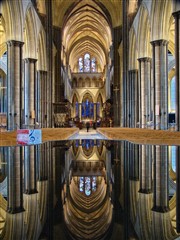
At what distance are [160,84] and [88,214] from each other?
1599 centimetres

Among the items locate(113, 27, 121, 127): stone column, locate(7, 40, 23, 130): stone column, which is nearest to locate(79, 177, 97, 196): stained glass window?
locate(7, 40, 23, 130): stone column

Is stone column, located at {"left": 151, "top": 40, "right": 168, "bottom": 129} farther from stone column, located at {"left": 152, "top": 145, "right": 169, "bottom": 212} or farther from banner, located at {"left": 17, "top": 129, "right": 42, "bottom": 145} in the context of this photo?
stone column, located at {"left": 152, "top": 145, "right": 169, "bottom": 212}

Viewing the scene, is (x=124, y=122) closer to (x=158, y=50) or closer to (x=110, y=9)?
(x=158, y=50)

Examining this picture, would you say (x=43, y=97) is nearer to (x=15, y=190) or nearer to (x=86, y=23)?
(x=86, y=23)

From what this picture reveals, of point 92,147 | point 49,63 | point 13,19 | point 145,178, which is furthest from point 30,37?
point 145,178

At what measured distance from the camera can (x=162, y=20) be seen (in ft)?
53.1

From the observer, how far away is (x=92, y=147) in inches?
205

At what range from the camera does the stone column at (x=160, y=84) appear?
16125 millimetres

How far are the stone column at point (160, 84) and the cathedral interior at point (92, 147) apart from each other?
0.06 meters

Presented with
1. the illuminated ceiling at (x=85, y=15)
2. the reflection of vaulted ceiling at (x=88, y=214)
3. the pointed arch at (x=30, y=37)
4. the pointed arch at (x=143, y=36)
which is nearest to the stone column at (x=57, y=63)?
the illuminated ceiling at (x=85, y=15)

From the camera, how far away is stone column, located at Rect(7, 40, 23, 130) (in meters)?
15.7

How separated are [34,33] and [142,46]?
7.99 meters

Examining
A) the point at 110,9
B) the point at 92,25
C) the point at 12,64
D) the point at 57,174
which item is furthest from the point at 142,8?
the point at 92,25

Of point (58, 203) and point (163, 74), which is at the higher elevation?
point (163, 74)
